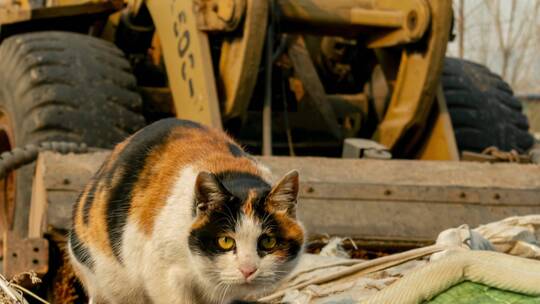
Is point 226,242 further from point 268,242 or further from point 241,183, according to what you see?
point 241,183

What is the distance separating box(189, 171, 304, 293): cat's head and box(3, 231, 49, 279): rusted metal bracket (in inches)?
56.8

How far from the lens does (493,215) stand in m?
5.09

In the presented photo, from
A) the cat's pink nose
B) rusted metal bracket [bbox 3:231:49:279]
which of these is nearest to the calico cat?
the cat's pink nose

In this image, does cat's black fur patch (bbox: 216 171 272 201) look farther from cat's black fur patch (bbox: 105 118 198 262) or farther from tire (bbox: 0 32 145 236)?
tire (bbox: 0 32 145 236)

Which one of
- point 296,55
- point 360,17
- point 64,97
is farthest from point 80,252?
point 296,55

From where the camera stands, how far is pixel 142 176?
373 centimetres

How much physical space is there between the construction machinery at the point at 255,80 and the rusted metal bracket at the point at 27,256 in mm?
1220

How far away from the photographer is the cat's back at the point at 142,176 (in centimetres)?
358

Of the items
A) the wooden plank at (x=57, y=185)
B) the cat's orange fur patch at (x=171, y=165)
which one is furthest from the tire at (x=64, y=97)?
the cat's orange fur patch at (x=171, y=165)

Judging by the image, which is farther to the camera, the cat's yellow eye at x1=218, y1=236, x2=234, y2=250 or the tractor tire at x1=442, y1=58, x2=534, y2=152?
the tractor tire at x1=442, y1=58, x2=534, y2=152

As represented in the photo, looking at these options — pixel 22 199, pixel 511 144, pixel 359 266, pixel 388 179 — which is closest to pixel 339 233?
pixel 388 179

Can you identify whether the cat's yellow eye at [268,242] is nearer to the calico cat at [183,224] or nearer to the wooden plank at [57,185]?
the calico cat at [183,224]

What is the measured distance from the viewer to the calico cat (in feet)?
10.6

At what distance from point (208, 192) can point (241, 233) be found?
149 millimetres
